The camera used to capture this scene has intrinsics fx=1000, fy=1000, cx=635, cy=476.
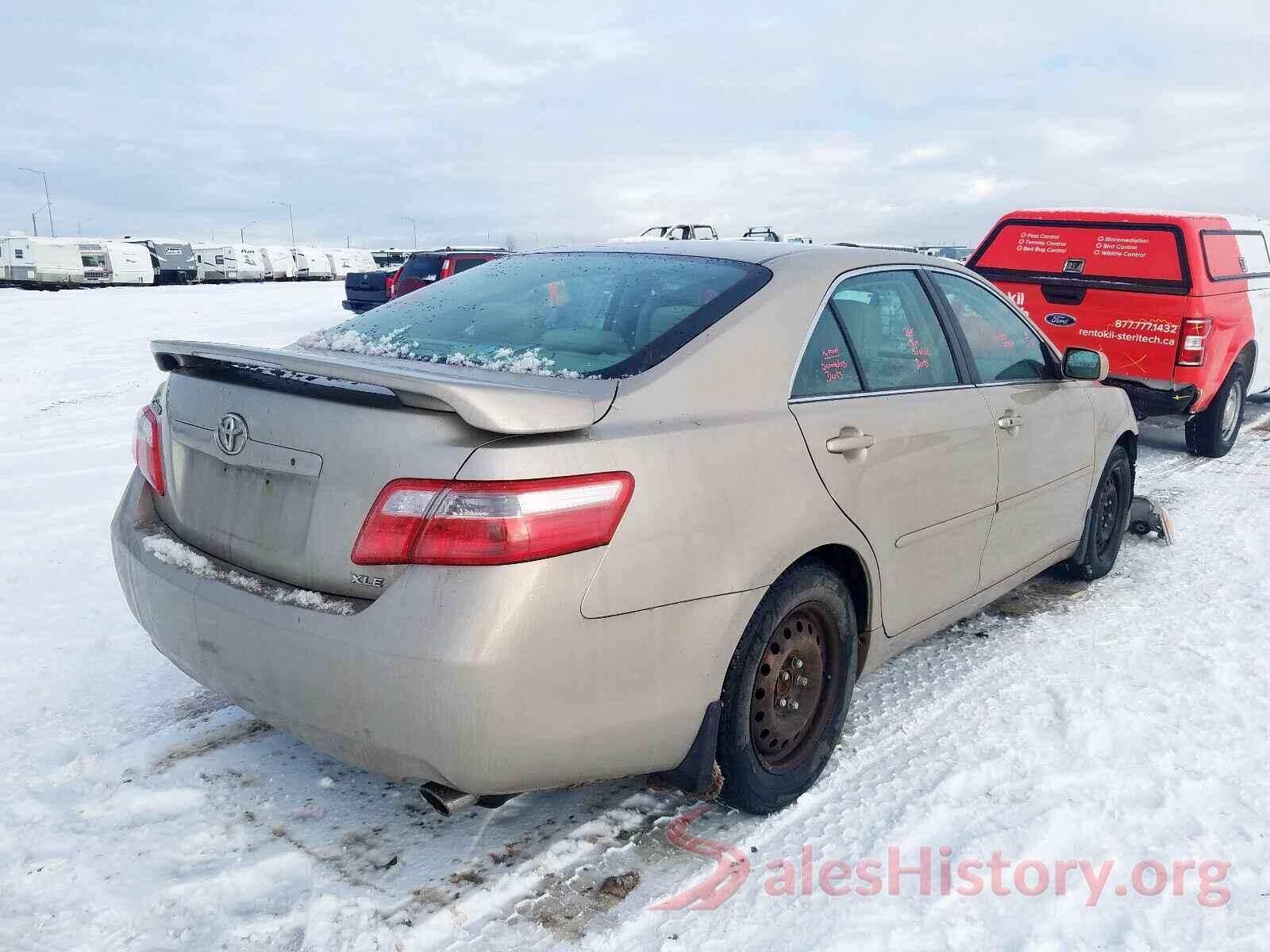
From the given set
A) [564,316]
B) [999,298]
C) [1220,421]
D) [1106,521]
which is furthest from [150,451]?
[1220,421]

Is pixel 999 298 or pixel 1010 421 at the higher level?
pixel 999 298

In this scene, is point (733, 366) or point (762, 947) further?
point (733, 366)

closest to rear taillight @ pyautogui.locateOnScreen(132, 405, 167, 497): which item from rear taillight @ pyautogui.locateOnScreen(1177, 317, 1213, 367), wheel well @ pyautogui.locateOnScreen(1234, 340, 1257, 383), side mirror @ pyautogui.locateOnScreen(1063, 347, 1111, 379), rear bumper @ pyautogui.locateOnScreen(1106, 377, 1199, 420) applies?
side mirror @ pyautogui.locateOnScreen(1063, 347, 1111, 379)

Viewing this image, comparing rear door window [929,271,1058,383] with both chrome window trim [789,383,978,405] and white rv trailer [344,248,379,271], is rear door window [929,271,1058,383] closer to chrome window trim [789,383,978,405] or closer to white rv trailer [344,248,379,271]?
chrome window trim [789,383,978,405]

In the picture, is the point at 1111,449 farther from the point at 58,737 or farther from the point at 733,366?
the point at 58,737

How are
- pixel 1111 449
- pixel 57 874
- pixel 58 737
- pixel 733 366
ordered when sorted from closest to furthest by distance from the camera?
pixel 57 874
pixel 733 366
pixel 58 737
pixel 1111 449

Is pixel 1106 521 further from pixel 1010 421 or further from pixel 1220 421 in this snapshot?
pixel 1220 421

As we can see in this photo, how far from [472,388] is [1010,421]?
94.5 inches

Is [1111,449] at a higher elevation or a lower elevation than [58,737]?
higher

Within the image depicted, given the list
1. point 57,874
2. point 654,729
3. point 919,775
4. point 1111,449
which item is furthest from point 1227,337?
point 57,874

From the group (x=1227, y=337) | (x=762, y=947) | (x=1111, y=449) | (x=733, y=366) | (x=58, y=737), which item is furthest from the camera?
(x=1227, y=337)

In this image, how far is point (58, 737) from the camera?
3174 mm

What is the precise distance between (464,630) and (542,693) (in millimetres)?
236

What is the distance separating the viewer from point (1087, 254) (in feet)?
26.1
